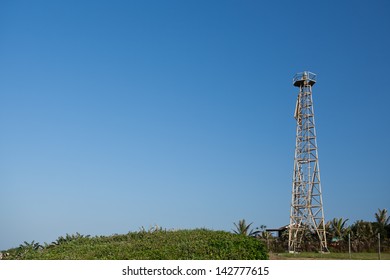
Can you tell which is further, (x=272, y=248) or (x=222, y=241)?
(x=272, y=248)

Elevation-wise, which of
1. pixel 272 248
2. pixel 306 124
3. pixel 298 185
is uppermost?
pixel 306 124

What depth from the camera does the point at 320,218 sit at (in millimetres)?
13008

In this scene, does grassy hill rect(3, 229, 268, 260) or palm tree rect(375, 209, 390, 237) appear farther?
palm tree rect(375, 209, 390, 237)

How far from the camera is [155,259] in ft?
17.6

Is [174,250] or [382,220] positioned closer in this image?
[174,250]

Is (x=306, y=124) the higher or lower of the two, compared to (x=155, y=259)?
higher

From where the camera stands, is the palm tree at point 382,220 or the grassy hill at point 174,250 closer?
the grassy hill at point 174,250
